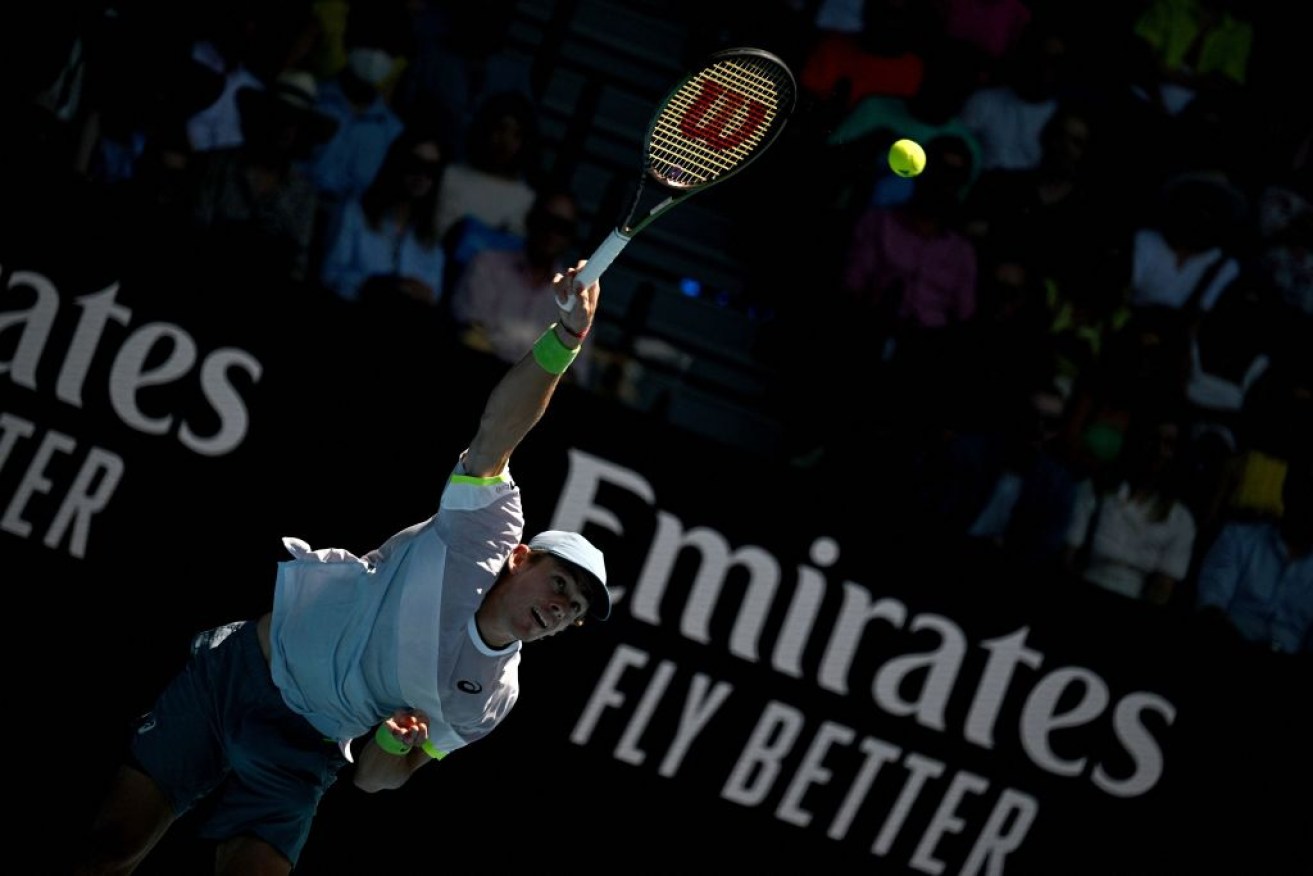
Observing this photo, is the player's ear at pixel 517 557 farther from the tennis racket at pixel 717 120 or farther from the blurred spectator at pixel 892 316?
the blurred spectator at pixel 892 316

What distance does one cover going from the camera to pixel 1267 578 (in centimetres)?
898

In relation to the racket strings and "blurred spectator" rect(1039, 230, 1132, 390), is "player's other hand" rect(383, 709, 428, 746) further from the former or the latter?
"blurred spectator" rect(1039, 230, 1132, 390)

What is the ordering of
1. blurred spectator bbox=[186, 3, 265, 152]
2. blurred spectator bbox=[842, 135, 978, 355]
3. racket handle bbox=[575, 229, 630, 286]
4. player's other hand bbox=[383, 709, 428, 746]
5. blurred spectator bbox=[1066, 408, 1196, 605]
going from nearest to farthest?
racket handle bbox=[575, 229, 630, 286] < player's other hand bbox=[383, 709, 428, 746] < blurred spectator bbox=[186, 3, 265, 152] < blurred spectator bbox=[1066, 408, 1196, 605] < blurred spectator bbox=[842, 135, 978, 355]

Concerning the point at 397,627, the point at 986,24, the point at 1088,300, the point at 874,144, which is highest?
the point at 986,24

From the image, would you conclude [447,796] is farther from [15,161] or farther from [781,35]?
[781,35]

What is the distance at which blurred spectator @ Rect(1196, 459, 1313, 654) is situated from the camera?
8.85m

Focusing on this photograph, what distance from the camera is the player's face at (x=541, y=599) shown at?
19.2ft

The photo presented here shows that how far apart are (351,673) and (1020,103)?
17.6 feet

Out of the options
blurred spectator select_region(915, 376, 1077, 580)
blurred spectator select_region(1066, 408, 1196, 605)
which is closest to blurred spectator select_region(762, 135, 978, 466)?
blurred spectator select_region(915, 376, 1077, 580)

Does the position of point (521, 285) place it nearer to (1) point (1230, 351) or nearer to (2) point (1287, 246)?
(1) point (1230, 351)

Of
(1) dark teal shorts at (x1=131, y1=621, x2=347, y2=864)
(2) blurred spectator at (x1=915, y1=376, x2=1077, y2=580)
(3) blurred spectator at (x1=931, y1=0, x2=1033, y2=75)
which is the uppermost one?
(3) blurred spectator at (x1=931, y1=0, x2=1033, y2=75)

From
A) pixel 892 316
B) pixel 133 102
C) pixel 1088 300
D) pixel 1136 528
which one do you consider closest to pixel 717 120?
pixel 892 316

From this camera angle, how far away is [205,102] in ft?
28.9

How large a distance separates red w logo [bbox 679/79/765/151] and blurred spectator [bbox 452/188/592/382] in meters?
2.38
